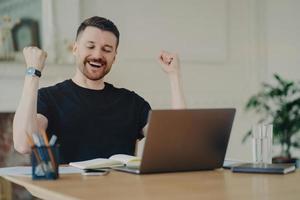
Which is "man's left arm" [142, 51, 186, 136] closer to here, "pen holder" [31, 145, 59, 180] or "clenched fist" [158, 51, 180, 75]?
"clenched fist" [158, 51, 180, 75]

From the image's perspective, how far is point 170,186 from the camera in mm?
1527

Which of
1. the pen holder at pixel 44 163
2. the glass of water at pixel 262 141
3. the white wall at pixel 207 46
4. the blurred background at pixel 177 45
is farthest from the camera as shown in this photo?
the white wall at pixel 207 46

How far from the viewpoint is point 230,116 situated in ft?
6.20

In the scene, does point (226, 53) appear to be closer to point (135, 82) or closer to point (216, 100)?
point (216, 100)

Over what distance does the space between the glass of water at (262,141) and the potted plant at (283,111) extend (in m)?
2.55

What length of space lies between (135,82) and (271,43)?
4.67 ft

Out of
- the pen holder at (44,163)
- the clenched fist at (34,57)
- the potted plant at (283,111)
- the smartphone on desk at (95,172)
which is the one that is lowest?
the potted plant at (283,111)

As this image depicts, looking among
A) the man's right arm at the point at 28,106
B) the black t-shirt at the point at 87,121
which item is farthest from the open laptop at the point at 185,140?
the black t-shirt at the point at 87,121

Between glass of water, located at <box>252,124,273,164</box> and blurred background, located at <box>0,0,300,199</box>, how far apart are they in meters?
2.29

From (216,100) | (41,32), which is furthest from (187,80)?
(41,32)

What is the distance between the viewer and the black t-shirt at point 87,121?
2.41 meters

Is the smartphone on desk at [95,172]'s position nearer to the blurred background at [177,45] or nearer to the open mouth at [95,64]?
the open mouth at [95,64]

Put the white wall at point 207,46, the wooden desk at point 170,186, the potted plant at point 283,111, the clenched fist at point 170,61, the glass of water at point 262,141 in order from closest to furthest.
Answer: the wooden desk at point 170,186, the glass of water at point 262,141, the clenched fist at point 170,61, the white wall at point 207,46, the potted plant at point 283,111

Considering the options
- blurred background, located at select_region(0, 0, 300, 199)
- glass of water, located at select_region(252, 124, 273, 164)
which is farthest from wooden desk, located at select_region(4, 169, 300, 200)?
blurred background, located at select_region(0, 0, 300, 199)
